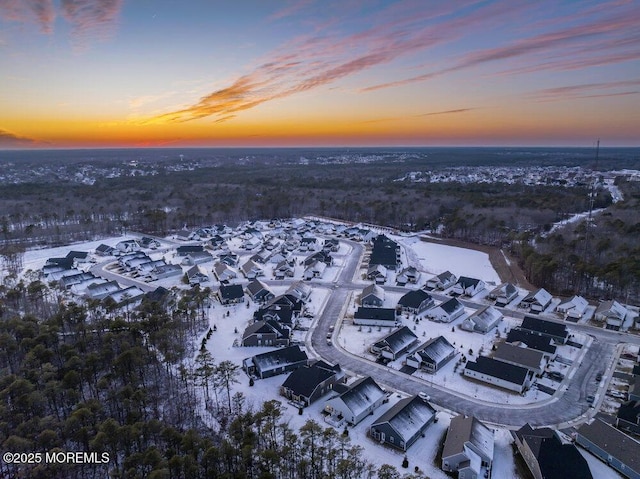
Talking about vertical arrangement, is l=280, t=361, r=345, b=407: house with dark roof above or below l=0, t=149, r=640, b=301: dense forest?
below

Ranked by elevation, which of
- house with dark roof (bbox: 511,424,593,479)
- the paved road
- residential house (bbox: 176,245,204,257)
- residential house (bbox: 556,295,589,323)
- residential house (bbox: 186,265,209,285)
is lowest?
the paved road

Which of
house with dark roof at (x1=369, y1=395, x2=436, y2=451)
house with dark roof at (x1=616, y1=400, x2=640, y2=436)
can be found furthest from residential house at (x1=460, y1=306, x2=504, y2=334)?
house with dark roof at (x1=369, y1=395, x2=436, y2=451)

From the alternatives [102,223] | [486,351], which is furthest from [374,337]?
[102,223]

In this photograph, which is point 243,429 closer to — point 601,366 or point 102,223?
point 601,366

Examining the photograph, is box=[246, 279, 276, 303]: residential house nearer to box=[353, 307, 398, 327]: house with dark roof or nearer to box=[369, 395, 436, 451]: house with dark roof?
box=[353, 307, 398, 327]: house with dark roof

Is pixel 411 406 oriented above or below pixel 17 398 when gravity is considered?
below

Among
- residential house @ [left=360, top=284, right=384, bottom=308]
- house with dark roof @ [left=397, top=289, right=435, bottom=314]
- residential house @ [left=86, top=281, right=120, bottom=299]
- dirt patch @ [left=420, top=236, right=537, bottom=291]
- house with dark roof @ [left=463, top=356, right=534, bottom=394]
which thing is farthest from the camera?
dirt patch @ [left=420, top=236, right=537, bottom=291]

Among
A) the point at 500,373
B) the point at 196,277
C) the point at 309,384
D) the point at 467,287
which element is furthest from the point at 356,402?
the point at 196,277
